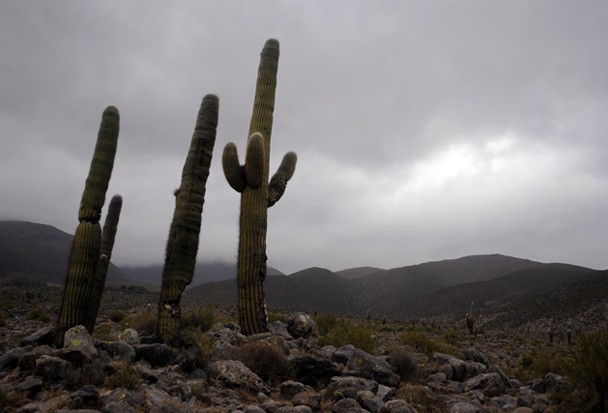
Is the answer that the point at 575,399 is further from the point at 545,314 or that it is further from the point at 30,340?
the point at 545,314

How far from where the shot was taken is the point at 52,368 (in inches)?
247

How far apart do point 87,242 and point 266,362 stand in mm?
5920

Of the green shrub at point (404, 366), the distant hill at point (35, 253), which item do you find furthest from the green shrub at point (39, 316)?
the distant hill at point (35, 253)

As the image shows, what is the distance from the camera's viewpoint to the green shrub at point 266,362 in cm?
785

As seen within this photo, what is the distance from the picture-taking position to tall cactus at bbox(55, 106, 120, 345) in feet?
33.6

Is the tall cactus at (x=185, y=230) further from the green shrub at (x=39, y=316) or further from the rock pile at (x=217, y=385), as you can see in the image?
the green shrub at (x=39, y=316)

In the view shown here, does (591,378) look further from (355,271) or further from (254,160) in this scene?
(355,271)

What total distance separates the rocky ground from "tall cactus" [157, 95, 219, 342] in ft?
2.41

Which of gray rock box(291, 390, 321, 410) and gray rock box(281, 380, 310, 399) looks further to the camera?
gray rock box(281, 380, 310, 399)

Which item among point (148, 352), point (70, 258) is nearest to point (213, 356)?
point (148, 352)

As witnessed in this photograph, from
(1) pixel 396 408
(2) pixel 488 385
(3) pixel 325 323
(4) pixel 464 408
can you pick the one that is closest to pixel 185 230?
(1) pixel 396 408

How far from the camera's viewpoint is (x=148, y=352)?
7816 millimetres

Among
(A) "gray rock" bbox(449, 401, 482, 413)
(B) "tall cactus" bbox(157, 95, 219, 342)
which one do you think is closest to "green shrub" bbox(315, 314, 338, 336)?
(B) "tall cactus" bbox(157, 95, 219, 342)

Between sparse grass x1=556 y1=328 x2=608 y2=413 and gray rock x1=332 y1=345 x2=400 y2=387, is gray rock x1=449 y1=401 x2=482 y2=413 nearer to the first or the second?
sparse grass x1=556 y1=328 x2=608 y2=413
